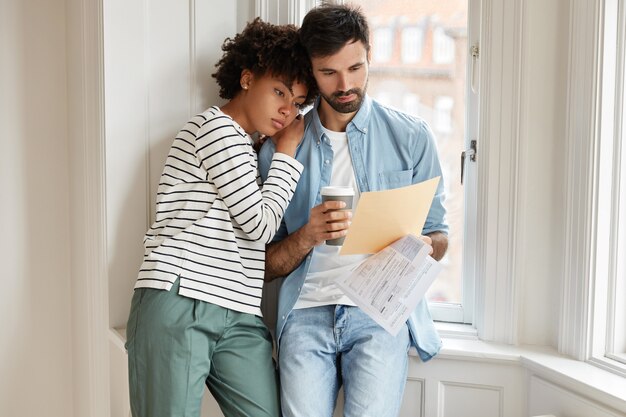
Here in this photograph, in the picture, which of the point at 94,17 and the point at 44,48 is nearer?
the point at 94,17

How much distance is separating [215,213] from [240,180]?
0.12 meters

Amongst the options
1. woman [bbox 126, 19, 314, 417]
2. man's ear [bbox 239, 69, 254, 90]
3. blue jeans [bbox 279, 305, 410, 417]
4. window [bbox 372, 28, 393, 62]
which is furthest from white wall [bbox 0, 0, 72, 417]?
window [bbox 372, 28, 393, 62]

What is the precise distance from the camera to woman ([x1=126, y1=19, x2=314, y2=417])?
175cm

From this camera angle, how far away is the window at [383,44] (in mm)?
2219

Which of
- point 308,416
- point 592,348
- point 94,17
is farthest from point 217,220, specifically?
point 592,348

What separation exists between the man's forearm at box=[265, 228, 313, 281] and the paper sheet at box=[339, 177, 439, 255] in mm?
210

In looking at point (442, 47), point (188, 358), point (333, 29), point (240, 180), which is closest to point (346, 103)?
point (333, 29)

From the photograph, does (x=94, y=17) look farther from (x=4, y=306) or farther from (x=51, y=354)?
(x=51, y=354)

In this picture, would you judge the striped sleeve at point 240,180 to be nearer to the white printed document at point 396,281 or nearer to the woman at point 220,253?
the woman at point 220,253

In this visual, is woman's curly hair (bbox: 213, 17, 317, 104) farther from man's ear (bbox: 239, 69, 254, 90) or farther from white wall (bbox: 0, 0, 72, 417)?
white wall (bbox: 0, 0, 72, 417)

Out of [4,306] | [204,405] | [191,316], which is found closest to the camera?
[191,316]

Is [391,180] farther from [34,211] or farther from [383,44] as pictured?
[34,211]

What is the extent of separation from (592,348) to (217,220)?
1075mm

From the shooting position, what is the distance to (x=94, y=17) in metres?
2.06
